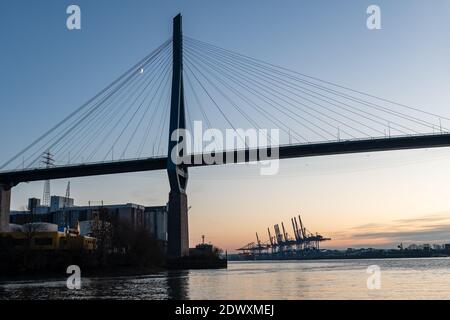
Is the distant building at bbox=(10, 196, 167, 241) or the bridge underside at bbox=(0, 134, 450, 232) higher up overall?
the bridge underside at bbox=(0, 134, 450, 232)

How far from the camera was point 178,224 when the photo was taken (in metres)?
61.8

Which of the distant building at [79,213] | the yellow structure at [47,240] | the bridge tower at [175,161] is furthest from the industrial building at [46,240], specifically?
the distant building at [79,213]

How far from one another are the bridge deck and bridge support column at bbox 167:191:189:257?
398 cm

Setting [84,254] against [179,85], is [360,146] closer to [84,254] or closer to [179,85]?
[179,85]

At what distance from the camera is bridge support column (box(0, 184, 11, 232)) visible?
6806 cm

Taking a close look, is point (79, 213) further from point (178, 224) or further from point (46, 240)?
point (178, 224)

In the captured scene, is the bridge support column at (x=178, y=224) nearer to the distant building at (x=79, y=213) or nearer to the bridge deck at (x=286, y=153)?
the bridge deck at (x=286, y=153)

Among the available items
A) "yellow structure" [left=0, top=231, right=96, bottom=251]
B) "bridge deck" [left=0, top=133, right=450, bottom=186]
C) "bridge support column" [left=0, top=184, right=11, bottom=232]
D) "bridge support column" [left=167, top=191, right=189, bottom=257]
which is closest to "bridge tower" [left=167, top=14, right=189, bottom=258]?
"bridge support column" [left=167, top=191, right=189, bottom=257]

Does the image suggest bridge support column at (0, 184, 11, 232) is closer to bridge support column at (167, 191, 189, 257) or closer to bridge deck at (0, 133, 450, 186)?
bridge deck at (0, 133, 450, 186)

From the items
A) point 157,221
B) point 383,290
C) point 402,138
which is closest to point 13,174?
point 402,138

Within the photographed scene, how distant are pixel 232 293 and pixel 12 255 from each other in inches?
1150

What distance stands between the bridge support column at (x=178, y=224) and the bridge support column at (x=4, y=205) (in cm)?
2150

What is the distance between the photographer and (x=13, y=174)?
6612 cm

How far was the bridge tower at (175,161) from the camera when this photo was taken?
59594 millimetres
